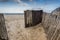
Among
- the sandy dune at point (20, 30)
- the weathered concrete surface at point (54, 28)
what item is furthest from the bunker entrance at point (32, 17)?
the weathered concrete surface at point (54, 28)

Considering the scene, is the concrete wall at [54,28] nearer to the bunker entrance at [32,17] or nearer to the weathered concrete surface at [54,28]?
the weathered concrete surface at [54,28]

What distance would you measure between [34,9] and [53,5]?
37 centimetres

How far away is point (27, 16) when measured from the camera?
2211 mm

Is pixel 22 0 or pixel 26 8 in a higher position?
pixel 22 0

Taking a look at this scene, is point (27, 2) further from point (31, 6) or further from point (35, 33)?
point (35, 33)

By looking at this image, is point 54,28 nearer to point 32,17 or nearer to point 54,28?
point 54,28

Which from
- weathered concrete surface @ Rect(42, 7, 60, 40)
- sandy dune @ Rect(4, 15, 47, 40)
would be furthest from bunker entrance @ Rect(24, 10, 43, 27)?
weathered concrete surface @ Rect(42, 7, 60, 40)

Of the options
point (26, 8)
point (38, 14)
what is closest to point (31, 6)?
point (26, 8)

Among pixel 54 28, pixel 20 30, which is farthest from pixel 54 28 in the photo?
pixel 20 30

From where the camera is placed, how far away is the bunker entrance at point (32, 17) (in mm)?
2206

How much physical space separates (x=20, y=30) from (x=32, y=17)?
361 mm

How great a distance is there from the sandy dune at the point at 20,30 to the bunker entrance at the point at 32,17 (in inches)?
4.0

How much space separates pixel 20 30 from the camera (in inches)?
81.2

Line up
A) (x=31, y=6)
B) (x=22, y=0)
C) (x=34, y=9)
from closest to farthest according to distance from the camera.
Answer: (x=22, y=0) < (x=31, y=6) < (x=34, y=9)
